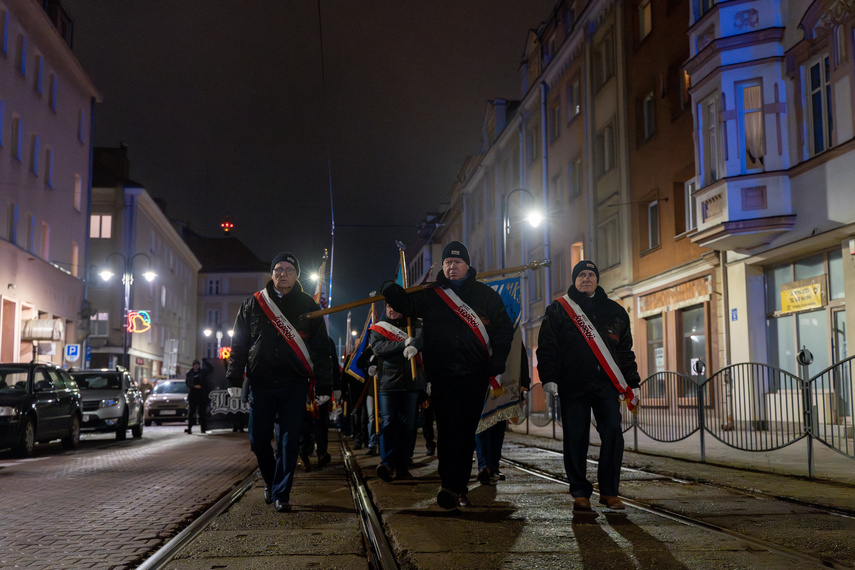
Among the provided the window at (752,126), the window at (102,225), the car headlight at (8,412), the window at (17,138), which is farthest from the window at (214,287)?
the window at (752,126)

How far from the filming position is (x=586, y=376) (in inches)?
272

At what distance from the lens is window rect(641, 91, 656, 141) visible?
24.1 m

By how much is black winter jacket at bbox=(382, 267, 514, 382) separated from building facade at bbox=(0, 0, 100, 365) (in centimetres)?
2594

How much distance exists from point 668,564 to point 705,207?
15.4 metres

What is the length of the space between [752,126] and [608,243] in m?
9.93

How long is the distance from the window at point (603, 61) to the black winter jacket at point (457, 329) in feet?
70.4

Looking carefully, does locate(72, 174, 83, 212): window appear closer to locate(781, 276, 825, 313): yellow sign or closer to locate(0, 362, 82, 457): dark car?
locate(0, 362, 82, 457): dark car

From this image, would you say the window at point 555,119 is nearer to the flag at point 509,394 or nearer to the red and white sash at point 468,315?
the flag at point 509,394

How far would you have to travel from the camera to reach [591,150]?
28.8 meters

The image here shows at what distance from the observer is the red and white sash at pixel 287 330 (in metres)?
7.09

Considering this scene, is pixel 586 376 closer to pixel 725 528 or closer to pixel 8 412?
pixel 725 528

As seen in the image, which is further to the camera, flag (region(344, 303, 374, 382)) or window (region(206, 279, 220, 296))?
window (region(206, 279, 220, 296))

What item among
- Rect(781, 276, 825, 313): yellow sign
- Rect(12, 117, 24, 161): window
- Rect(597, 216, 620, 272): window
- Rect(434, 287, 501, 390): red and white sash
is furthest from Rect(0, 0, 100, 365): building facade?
Rect(434, 287, 501, 390): red and white sash

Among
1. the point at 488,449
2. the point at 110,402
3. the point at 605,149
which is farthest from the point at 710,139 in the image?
the point at 110,402
